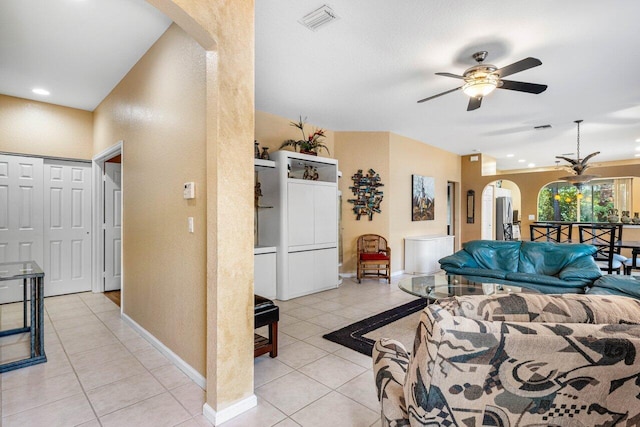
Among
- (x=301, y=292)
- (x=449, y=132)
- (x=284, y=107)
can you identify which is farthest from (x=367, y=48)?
(x=449, y=132)

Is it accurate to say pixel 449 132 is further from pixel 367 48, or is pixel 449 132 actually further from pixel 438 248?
pixel 367 48

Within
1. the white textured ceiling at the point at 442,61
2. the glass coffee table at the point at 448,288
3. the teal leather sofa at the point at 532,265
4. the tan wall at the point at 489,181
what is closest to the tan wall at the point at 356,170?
the white textured ceiling at the point at 442,61

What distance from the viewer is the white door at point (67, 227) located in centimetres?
457

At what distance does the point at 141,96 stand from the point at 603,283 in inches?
200

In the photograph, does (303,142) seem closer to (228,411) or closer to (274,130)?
(274,130)

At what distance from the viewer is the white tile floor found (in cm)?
194

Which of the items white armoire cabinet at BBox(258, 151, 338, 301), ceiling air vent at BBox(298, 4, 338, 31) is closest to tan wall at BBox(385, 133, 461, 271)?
white armoire cabinet at BBox(258, 151, 338, 301)

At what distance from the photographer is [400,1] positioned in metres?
2.36

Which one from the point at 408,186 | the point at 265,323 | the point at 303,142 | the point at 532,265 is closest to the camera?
the point at 265,323

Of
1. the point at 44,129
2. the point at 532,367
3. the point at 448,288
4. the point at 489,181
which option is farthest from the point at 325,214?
the point at 489,181

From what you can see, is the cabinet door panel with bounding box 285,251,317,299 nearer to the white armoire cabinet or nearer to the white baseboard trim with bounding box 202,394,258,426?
the white armoire cabinet

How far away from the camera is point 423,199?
6.94 m

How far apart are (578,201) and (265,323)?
11556mm

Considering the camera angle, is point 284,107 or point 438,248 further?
point 438,248
